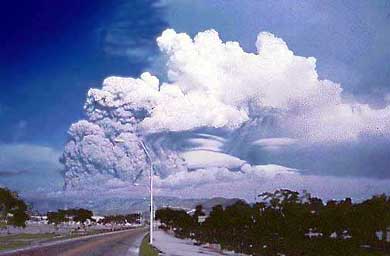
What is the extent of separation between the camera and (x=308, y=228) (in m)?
83.3

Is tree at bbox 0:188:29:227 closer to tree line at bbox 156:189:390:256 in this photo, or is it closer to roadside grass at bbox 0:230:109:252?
roadside grass at bbox 0:230:109:252

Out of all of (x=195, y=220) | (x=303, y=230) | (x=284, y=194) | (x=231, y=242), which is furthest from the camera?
(x=195, y=220)

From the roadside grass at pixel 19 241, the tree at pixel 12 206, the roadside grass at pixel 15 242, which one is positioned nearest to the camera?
the roadside grass at pixel 15 242

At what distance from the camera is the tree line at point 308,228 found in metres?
72.8

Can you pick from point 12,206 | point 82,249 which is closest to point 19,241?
point 82,249

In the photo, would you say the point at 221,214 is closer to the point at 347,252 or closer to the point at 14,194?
the point at 14,194

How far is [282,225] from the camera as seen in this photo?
8812 centimetres

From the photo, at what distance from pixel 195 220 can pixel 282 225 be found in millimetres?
77434

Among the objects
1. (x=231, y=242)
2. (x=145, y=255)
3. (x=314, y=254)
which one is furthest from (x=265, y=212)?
(x=145, y=255)

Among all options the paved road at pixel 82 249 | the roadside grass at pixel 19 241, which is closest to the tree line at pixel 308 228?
the paved road at pixel 82 249

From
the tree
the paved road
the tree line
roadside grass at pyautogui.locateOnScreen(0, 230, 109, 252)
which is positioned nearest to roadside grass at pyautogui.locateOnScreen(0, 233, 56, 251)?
roadside grass at pyautogui.locateOnScreen(0, 230, 109, 252)

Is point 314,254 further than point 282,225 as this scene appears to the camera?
No

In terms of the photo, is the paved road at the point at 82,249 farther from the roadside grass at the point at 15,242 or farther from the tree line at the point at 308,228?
the tree line at the point at 308,228

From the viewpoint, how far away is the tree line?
239 feet
